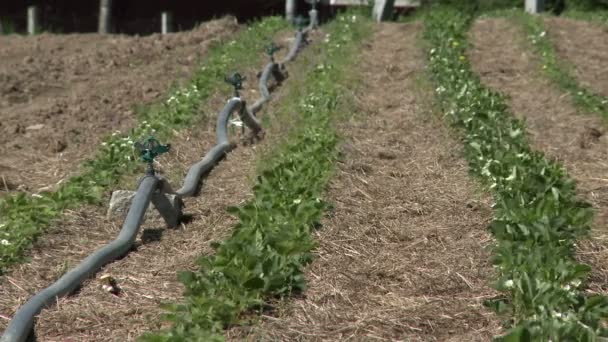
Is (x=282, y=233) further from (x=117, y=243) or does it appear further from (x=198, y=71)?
(x=198, y=71)

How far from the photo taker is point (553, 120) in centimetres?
888

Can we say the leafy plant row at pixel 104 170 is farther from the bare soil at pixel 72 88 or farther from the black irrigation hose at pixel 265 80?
the black irrigation hose at pixel 265 80

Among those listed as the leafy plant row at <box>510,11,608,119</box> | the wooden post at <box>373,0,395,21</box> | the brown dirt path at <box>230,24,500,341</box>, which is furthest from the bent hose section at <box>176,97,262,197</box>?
the wooden post at <box>373,0,395,21</box>

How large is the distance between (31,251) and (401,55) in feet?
25.3

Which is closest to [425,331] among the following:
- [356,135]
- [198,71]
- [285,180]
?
[285,180]

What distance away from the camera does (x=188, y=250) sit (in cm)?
534

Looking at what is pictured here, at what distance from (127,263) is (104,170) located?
1.99m

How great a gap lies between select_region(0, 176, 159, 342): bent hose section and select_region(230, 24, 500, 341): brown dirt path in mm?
871

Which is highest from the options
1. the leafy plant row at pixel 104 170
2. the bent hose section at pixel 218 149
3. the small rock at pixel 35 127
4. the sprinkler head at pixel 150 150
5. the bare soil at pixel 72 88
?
the sprinkler head at pixel 150 150

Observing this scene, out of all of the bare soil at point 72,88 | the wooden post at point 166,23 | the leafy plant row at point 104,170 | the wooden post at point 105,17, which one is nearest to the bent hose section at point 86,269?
the leafy plant row at point 104,170

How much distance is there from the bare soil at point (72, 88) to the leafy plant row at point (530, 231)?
302 cm

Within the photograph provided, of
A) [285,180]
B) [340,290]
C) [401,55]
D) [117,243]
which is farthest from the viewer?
[401,55]

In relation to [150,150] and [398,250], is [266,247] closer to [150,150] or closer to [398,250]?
[398,250]

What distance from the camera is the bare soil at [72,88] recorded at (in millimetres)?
8094
